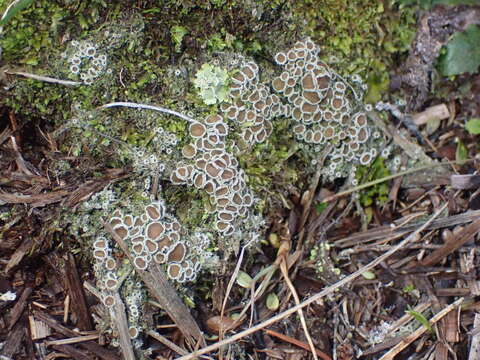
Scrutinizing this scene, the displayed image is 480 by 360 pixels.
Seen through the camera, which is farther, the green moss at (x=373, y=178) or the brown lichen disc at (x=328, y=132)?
the green moss at (x=373, y=178)

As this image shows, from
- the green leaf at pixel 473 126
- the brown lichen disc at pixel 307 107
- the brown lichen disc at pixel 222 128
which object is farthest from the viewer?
the green leaf at pixel 473 126

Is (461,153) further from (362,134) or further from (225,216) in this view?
(225,216)

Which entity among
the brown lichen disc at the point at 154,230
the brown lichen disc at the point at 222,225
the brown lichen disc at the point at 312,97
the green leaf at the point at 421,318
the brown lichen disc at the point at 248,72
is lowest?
the green leaf at the point at 421,318

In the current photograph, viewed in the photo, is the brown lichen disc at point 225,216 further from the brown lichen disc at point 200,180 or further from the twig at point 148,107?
the twig at point 148,107

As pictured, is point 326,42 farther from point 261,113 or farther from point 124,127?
point 124,127

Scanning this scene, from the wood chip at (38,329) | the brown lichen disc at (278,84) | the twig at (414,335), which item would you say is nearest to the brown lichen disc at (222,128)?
the brown lichen disc at (278,84)

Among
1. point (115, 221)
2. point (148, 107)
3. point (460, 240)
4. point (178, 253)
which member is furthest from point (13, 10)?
point (460, 240)

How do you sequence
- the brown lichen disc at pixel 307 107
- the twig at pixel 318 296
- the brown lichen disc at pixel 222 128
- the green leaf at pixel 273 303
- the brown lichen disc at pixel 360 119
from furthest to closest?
the brown lichen disc at pixel 360 119 < the brown lichen disc at pixel 307 107 < the green leaf at pixel 273 303 < the brown lichen disc at pixel 222 128 < the twig at pixel 318 296

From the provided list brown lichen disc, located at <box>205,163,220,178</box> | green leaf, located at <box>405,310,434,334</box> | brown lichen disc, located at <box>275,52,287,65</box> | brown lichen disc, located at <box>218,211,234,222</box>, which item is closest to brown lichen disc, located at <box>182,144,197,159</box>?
brown lichen disc, located at <box>205,163,220,178</box>
